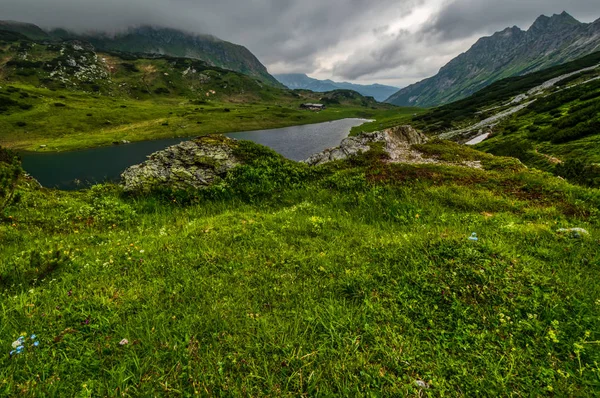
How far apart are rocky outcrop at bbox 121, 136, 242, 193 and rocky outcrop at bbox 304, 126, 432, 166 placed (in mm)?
8566

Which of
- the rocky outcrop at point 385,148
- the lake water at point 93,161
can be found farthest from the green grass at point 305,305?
the lake water at point 93,161

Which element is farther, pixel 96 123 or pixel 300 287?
pixel 96 123

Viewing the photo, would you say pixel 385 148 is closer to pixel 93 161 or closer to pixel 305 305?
pixel 305 305

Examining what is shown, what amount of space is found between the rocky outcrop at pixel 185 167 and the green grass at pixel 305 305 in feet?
12.4

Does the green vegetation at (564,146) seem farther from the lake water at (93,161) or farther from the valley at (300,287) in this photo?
the lake water at (93,161)

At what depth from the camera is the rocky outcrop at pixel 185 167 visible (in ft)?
45.1

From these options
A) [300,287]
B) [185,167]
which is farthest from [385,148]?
[300,287]

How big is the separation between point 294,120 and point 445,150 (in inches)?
6148

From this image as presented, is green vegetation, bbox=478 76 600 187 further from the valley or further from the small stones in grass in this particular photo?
the small stones in grass

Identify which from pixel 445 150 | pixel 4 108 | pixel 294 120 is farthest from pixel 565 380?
pixel 294 120

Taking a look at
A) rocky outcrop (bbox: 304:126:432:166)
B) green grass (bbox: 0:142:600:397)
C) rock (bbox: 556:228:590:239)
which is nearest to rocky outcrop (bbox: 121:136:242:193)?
green grass (bbox: 0:142:600:397)

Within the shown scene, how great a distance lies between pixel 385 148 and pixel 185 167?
1681 centimetres

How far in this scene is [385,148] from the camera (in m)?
23.9

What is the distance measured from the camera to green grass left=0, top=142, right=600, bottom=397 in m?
3.97
